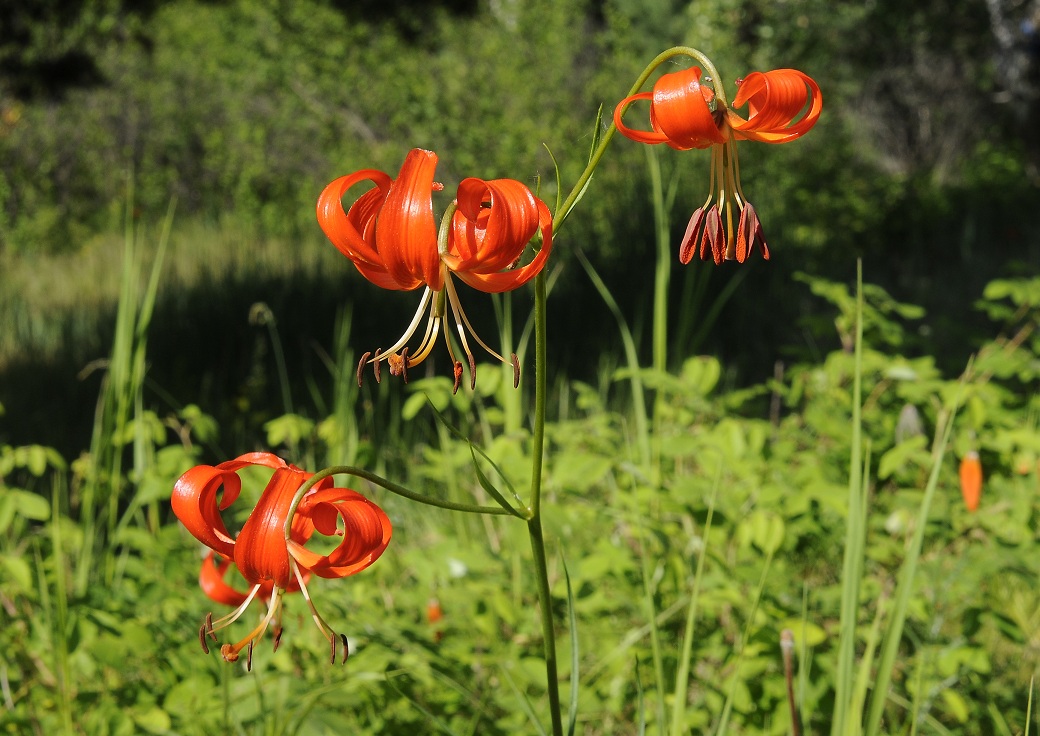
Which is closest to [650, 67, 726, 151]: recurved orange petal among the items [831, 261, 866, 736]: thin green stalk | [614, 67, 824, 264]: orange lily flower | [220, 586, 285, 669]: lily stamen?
[614, 67, 824, 264]: orange lily flower

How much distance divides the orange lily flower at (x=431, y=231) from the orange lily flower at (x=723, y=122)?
4.0 inches

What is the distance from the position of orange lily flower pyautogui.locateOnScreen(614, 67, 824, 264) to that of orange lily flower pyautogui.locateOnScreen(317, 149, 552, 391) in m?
0.10

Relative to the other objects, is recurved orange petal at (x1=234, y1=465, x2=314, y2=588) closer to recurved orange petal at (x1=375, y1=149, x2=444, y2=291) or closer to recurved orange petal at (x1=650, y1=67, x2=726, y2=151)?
recurved orange petal at (x1=375, y1=149, x2=444, y2=291)

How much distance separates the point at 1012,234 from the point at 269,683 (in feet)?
21.0

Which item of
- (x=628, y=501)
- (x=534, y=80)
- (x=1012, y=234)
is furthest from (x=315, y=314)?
(x=1012, y=234)

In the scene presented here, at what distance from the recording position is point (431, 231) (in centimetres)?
73

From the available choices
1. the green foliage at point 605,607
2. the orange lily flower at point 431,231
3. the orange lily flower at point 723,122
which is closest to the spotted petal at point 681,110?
the orange lily flower at point 723,122

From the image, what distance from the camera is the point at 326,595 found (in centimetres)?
172

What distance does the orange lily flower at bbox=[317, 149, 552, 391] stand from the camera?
716mm

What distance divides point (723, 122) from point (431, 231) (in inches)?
9.9

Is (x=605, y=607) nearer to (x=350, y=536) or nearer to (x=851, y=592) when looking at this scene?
(x=851, y=592)

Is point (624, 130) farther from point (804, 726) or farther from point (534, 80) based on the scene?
point (534, 80)

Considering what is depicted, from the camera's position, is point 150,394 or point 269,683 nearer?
point 269,683

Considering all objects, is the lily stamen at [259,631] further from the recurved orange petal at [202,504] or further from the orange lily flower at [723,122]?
the orange lily flower at [723,122]
